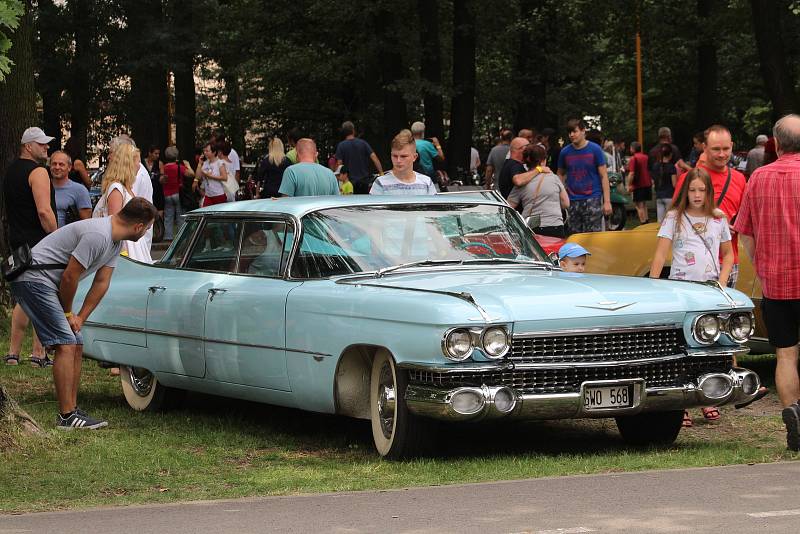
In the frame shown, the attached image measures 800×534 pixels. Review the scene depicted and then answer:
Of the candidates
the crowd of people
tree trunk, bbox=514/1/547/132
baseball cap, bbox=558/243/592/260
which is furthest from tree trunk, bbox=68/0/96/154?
baseball cap, bbox=558/243/592/260

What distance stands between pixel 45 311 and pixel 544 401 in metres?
3.56

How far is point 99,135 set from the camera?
57375 mm

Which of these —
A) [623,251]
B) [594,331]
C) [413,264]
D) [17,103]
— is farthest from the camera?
[17,103]

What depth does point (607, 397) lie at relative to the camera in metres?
8.41

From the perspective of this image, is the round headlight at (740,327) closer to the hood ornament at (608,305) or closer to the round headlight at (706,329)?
the round headlight at (706,329)

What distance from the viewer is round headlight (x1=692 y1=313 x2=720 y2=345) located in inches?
342

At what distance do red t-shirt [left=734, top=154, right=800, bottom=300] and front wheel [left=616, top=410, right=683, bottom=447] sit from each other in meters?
0.91

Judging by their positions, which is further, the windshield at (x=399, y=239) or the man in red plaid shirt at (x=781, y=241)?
the windshield at (x=399, y=239)

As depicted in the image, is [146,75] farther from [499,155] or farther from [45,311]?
[45,311]

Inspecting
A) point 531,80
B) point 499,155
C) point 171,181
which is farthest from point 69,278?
point 531,80

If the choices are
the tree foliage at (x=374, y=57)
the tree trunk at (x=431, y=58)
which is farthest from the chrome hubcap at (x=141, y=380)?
the tree trunk at (x=431, y=58)

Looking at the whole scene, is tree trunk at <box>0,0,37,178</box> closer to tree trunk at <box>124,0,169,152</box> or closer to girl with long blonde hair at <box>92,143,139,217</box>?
girl with long blonde hair at <box>92,143,139,217</box>

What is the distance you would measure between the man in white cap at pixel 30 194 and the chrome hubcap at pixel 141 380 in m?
2.09

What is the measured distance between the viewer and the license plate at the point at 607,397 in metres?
8.34
